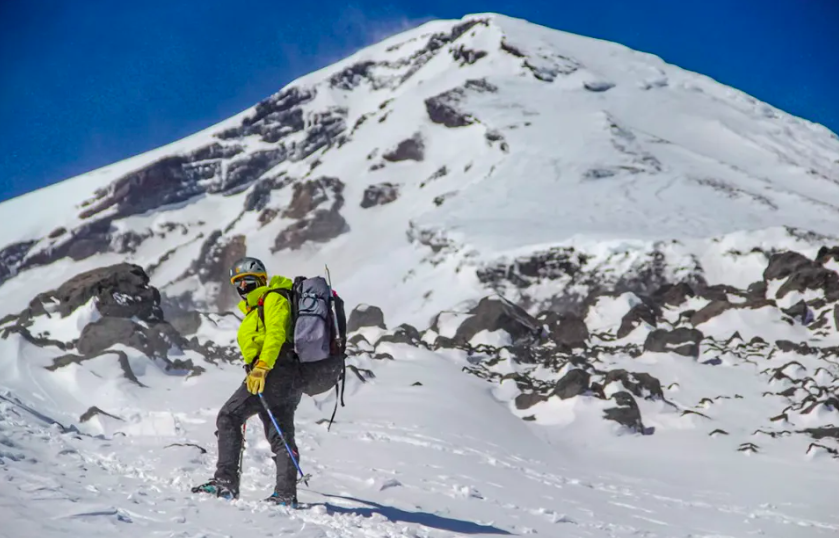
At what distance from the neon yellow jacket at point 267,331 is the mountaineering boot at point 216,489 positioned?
890 millimetres

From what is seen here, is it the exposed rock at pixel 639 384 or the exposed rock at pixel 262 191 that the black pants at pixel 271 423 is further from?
the exposed rock at pixel 262 191

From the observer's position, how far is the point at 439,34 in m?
131

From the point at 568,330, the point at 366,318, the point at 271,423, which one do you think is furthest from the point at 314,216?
the point at 271,423

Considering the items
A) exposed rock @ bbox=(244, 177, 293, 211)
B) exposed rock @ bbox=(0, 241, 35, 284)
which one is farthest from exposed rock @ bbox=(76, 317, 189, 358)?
exposed rock @ bbox=(0, 241, 35, 284)

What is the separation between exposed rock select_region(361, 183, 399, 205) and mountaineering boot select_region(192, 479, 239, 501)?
81030 mm

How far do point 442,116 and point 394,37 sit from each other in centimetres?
5239

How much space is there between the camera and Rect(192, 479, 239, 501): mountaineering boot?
18.3 ft

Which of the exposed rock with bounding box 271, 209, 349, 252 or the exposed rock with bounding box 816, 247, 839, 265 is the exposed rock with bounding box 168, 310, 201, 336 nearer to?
the exposed rock with bounding box 816, 247, 839, 265

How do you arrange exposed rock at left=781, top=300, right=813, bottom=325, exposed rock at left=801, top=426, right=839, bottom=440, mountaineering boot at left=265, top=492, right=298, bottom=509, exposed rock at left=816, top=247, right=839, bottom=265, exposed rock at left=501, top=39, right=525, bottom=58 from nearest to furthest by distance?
mountaineering boot at left=265, top=492, right=298, bottom=509 → exposed rock at left=801, top=426, right=839, bottom=440 → exposed rock at left=781, top=300, right=813, bottom=325 → exposed rock at left=816, top=247, right=839, bottom=265 → exposed rock at left=501, top=39, right=525, bottom=58

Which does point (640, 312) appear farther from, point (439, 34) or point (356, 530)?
point (439, 34)

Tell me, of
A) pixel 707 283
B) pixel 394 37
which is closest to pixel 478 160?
pixel 707 283

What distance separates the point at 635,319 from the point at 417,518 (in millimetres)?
32137

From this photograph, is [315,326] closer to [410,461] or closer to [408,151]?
[410,461]

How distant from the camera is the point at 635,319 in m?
36.6
